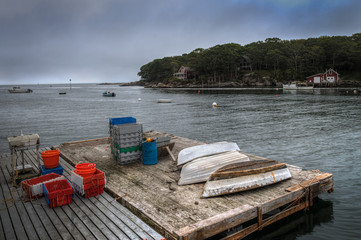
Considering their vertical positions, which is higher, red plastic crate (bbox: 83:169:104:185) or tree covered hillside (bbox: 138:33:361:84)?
tree covered hillside (bbox: 138:33:361:84)

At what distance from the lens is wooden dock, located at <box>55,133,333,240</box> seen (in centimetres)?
613

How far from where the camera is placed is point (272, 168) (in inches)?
333

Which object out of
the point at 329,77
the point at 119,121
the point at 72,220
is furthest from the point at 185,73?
the point at 72,220

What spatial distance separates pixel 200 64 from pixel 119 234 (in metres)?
128

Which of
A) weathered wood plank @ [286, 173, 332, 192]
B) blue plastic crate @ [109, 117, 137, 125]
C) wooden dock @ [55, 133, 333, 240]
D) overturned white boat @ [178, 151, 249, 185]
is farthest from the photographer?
blue plastic crate @ [109, 117, 137, 125]

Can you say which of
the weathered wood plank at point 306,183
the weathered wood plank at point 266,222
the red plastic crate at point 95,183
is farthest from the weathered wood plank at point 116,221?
the weathered wood plank at point 306,183

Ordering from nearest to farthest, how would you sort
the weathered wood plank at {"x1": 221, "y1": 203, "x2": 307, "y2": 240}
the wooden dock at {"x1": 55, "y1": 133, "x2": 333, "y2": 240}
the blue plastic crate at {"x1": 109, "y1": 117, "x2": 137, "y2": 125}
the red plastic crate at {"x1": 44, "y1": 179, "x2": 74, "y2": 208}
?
the wooden dock at {"x1": 55, "y1": 133, "x2": 333, "y2": 240}
the weathered wood plank at {"x1": 221, "y1": 203, "x2": 307, "y2": 240}
the red plastic crate at {"x1": 44, "y1": 179, "x2": 74, "y2": 208}
the blue plastic crate at {"x1": 109, "y1": 117, "x2": 137, "y2": 125}

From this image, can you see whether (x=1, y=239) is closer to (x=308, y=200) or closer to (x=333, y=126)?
(x=308, y=200)

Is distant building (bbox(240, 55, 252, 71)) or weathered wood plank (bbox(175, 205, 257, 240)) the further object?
distant building (bbox(240, 55, 252, 71))

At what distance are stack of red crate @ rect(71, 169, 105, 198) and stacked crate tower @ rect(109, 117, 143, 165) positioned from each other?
7.73 feet

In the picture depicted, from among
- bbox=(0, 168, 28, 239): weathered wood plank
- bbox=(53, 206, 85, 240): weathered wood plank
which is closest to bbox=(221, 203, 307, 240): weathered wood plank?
bbox=(53, 206, 85, 240): weathered wood plank

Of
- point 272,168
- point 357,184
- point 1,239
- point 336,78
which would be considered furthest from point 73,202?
point 336,78

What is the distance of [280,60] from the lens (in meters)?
115

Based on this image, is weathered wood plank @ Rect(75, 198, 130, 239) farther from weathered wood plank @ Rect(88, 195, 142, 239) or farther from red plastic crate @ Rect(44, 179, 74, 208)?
red plastic crate @ Rect(44, 179, 74, 208)
